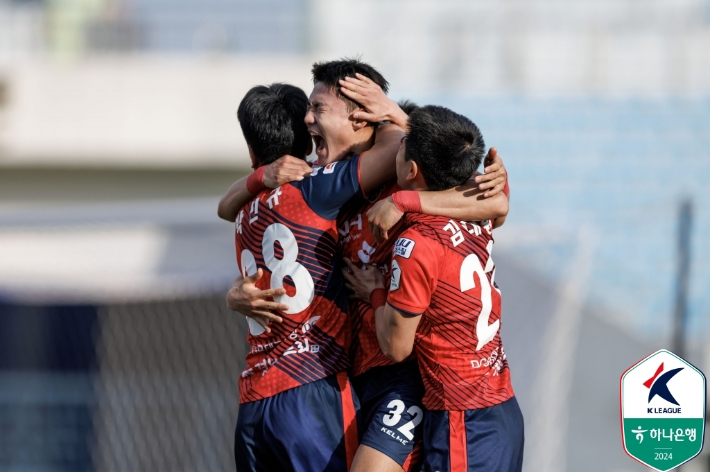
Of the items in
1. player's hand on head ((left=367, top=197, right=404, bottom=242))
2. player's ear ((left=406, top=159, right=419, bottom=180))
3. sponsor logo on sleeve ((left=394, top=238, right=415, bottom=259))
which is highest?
player's ear ((left=406, top=159, right=419, bottom=180))

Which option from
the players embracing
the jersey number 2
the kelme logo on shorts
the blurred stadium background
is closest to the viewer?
the jersey number 2

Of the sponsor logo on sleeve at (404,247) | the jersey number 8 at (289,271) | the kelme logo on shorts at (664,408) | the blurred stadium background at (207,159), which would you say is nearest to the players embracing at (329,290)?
the jersey number 8 at (289,271)

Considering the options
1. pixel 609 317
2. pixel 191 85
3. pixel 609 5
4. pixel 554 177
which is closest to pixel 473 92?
pixel 554 177

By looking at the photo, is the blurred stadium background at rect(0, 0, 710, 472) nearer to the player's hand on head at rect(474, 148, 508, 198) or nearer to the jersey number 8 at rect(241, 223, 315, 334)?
the jersey number 8 at rect(241, 223, 315, 334)

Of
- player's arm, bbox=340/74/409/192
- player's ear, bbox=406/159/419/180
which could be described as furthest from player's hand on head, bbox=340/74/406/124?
player's ear, bbox=406/159/419/180

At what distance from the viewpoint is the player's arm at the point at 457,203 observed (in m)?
2.37

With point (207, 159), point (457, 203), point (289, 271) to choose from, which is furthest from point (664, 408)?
point (207, 159)

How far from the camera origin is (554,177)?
8852 mm

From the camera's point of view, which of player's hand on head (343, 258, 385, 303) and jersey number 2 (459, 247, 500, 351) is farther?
player's hand on head (343, 258, 385, 303)

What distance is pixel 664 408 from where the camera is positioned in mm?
2951

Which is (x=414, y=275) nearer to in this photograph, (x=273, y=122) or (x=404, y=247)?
(x=404, y=247)

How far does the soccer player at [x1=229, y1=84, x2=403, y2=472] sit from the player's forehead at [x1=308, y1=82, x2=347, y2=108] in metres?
0.09

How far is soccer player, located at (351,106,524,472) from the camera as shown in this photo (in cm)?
232

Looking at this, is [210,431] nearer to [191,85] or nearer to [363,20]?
[191,85]
